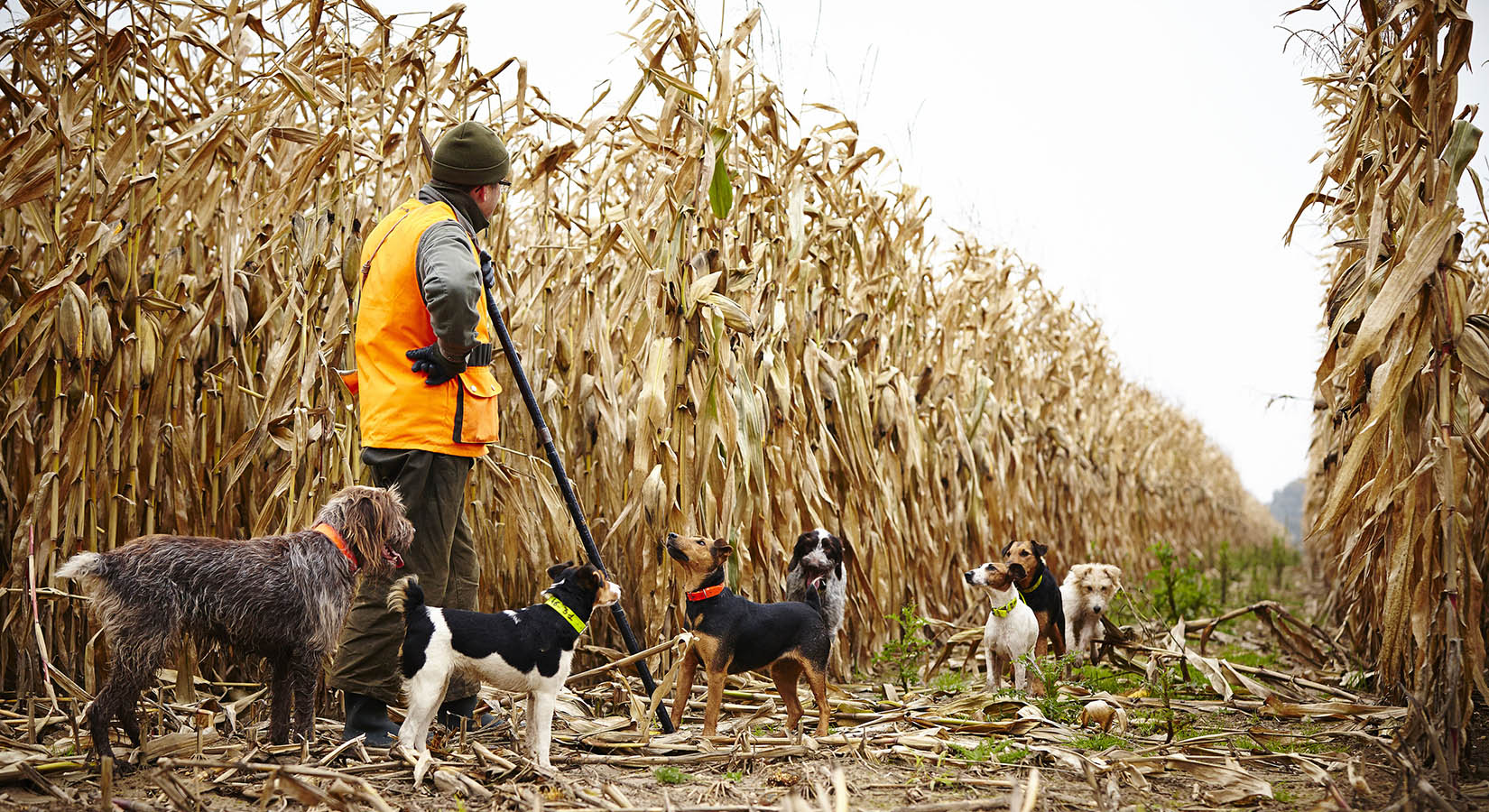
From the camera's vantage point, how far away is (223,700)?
381 centimetres

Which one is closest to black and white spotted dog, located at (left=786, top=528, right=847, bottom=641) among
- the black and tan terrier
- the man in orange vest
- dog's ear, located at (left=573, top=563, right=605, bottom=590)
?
the black and tan terrier

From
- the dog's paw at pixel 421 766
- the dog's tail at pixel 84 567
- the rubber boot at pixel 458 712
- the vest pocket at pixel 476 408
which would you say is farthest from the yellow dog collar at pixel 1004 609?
the dog's tail at pixel 84 567

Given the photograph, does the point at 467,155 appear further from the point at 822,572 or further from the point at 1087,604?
the point at 1087,604

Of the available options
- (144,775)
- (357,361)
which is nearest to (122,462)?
(357,361)

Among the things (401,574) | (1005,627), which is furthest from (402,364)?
(1005,627)

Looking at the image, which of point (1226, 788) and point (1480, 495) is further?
point (1480, 495)

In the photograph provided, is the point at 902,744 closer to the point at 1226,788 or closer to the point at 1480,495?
the point at 1226,788

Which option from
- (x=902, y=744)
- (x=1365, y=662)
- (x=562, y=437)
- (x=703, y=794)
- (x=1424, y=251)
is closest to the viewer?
(x=703, y=794)

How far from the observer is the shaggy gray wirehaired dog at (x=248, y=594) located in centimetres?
279

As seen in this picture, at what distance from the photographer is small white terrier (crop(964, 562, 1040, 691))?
173 inches

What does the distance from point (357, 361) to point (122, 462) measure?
120 centimetres

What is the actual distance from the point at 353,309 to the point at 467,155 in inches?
31.8

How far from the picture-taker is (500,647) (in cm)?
305

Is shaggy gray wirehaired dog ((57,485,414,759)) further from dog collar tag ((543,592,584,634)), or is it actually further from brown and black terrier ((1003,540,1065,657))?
brown and black terrier ((1003,540,1065,657))
